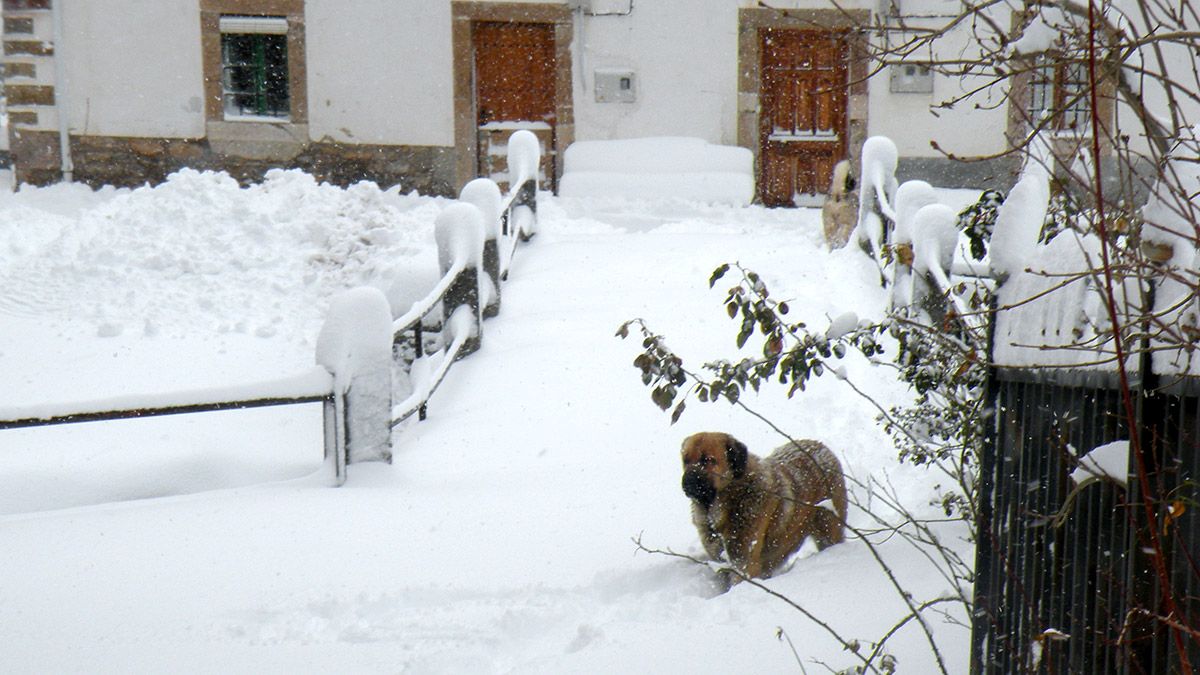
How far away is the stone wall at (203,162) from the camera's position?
15.8 m

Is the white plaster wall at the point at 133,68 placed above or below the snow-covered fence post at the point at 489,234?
above

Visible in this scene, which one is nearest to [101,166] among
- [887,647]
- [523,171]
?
[523,171]

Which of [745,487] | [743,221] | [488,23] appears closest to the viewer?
[745,487]

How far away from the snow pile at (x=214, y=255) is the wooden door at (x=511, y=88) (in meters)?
2.54

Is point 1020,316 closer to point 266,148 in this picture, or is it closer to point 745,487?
point 745,487

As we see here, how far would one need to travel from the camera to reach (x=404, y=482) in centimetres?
579

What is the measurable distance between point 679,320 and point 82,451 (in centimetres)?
421

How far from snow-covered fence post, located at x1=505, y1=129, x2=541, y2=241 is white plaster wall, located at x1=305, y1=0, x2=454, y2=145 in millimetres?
4164

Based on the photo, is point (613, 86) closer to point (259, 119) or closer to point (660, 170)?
point (660, 170)

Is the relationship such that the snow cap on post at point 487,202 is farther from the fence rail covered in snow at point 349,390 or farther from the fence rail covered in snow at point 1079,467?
the fence rail covered in snow at point 1079,467

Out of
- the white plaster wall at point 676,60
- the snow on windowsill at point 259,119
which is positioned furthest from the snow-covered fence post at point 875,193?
the snow on windowsill at point 259,119

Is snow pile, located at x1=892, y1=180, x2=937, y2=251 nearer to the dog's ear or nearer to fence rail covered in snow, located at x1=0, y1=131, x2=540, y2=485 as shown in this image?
fence rail covered in snow, located at x1=0, y1=131, x2=540, y2=485

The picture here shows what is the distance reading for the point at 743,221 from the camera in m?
13.6

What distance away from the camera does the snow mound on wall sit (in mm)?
14516
